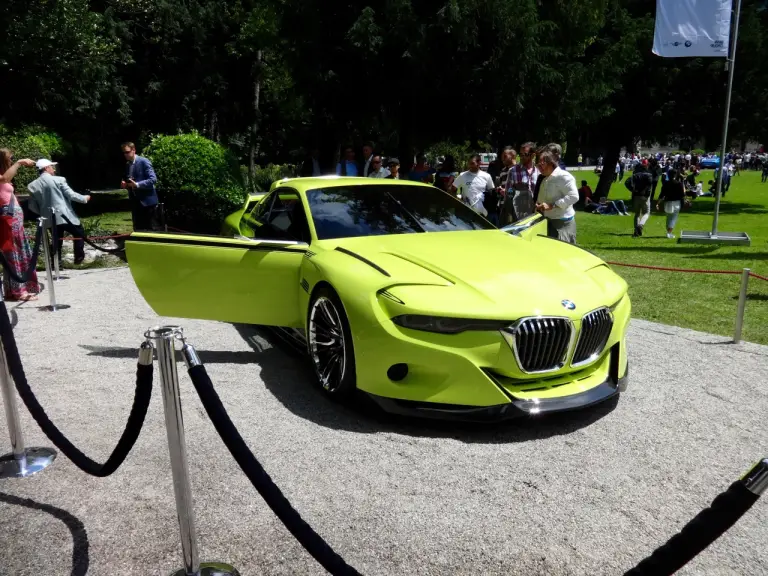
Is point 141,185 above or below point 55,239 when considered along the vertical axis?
above

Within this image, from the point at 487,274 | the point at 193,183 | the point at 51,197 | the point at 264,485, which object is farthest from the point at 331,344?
the point at 193,183

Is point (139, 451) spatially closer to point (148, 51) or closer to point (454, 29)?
point (454, 29)

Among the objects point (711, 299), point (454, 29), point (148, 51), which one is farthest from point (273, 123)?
point (711, 299)

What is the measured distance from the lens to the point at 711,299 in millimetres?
8070

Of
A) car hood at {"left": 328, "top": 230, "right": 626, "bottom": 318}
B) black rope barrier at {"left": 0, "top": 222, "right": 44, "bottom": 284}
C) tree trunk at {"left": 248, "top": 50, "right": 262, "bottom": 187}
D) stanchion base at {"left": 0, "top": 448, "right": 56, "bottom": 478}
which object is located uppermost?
tree trunk at {"left": 248, "top": 50, "right": 262, "bottom": 187}

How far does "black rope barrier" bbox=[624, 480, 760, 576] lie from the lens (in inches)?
67.8

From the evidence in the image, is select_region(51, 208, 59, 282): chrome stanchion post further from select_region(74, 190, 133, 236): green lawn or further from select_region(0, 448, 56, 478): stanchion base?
select_region(0, 448, 56, 478): stanchion base

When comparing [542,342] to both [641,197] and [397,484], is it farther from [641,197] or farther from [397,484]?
[641,197]

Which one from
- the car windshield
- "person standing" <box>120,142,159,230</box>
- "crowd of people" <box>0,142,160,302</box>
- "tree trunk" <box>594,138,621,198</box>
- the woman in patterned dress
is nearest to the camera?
the car windshield

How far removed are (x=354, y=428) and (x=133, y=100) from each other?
2008 cm

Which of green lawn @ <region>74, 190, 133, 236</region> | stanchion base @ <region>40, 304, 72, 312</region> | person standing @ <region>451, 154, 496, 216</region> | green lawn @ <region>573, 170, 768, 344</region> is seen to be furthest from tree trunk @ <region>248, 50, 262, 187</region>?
stanchion base @ <region>40, 304, 72, 312</region>

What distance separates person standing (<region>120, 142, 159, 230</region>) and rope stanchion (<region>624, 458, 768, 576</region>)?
30.6 ft

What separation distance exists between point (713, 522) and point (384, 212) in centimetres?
391

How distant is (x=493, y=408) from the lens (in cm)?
373
